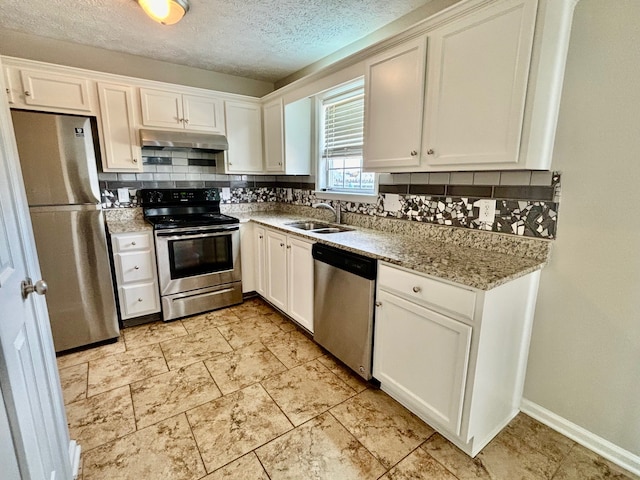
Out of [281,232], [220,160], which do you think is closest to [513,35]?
[281,232]

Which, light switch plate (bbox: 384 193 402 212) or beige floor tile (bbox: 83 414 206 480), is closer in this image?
beige floor tile (bbox: 83 414 206 480)

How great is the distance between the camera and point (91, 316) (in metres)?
2.47

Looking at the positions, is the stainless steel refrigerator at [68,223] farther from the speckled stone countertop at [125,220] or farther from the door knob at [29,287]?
the door knob at [29,287]

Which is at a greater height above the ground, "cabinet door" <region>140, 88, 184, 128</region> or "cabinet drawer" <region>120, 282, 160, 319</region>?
"cabinet door" <region>140, 88, 184, 128</region>

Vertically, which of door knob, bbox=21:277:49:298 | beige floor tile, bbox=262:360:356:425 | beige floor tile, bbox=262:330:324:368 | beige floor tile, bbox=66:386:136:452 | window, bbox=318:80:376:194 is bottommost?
beige floor tile, bbox=66:386:136:452

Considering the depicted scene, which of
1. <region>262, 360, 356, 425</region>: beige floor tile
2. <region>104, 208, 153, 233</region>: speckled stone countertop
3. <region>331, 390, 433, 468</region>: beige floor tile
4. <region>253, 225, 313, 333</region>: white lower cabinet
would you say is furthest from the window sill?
<region>104, 208, 153, 233</region>: speckled stone countertop

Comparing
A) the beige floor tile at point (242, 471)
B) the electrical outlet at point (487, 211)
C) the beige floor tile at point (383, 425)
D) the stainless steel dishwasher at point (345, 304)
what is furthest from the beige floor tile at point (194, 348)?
the electrical outlet at point (487, 211)

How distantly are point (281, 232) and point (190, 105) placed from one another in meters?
1.62

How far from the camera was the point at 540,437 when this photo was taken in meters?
1.65

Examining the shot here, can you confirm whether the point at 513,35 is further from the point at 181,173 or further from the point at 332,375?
the point at 181,173

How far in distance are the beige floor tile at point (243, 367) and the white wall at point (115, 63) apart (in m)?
2.79

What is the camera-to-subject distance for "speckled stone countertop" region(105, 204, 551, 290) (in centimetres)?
146

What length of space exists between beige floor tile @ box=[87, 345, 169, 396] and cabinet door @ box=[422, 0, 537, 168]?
2.36 metres

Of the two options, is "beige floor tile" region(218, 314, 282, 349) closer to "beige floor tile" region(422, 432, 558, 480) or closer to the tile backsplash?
the tile backsplash
